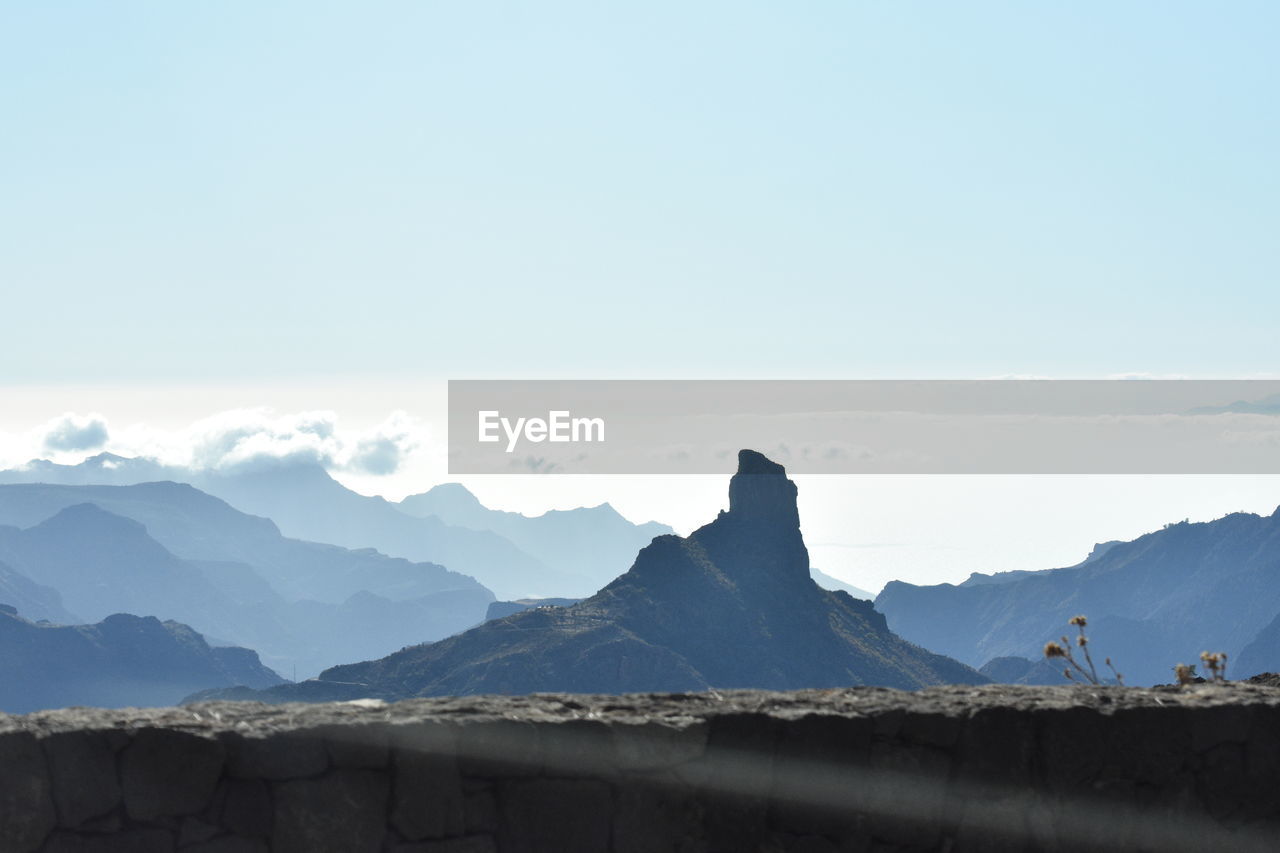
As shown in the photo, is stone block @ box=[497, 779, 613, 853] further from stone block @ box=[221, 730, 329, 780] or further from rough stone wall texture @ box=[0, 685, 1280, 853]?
stone block @ box=[221, 730, 329, 780]

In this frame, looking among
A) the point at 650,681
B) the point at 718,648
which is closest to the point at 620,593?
the point at 718,648

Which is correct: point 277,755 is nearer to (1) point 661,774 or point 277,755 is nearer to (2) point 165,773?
(2) point 165,773

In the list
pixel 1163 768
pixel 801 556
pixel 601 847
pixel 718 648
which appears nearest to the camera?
pixel 601 847

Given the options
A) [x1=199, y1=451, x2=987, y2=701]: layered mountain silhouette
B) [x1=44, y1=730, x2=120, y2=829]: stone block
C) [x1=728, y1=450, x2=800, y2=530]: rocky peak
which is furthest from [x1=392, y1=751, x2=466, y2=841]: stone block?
[x1=728, y1=450, x2=800, y2=530]: rocky peak

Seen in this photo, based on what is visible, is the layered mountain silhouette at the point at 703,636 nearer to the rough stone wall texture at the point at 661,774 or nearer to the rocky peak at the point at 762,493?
the rocky peak at the point at 762,493

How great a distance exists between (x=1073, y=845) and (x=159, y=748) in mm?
3806

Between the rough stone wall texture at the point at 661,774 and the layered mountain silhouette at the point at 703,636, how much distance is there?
365ft

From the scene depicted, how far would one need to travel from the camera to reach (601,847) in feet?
17.0

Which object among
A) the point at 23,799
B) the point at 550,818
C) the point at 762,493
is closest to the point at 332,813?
the point at 550,818

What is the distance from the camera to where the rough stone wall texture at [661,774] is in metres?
4.88

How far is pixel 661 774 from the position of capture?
207 inches

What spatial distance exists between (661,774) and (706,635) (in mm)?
155478

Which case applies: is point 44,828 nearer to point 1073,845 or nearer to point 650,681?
point 1073,845

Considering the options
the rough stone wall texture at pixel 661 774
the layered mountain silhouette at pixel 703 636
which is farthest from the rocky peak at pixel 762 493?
the rough stone wall texture at pixel 661 774
